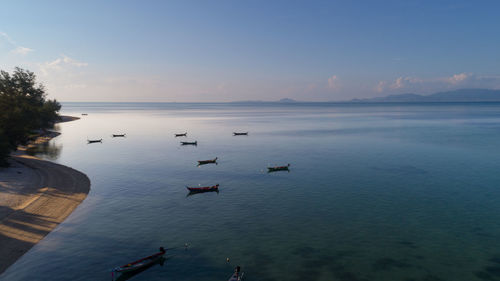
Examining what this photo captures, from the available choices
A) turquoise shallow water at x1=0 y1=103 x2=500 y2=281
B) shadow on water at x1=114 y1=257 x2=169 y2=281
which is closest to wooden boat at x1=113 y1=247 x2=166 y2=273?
shadow on water at x1=114 y1=257 x2=169 y2=281

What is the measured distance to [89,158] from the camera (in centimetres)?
9038

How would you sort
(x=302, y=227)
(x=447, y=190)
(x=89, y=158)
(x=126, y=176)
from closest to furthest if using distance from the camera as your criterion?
(x=302, y=227) → (x=447, y=190) → (x=126, y=176) → (x=89, y=158)

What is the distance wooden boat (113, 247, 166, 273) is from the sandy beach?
12502 mm

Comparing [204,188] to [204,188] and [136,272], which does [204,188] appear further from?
[136,272]

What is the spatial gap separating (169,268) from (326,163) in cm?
5873

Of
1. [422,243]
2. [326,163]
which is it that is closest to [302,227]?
[422,243]

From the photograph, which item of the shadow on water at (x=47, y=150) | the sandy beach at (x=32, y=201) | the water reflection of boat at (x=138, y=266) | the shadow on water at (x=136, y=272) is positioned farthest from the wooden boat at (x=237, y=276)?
the shadow on water at (x=47, y=150)

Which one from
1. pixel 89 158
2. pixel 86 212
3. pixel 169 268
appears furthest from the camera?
pixel 89 158

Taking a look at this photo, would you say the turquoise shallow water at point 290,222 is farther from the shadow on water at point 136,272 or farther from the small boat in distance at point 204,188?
the small boat in distance at point 204,188

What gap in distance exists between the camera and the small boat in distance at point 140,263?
96.7 feet

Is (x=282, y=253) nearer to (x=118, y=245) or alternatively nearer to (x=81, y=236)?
(x=118, y=245)

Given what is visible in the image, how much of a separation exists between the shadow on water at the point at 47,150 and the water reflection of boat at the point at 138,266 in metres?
74.4

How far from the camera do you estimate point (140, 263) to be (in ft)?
102

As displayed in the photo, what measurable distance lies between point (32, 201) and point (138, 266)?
29.7 meters
